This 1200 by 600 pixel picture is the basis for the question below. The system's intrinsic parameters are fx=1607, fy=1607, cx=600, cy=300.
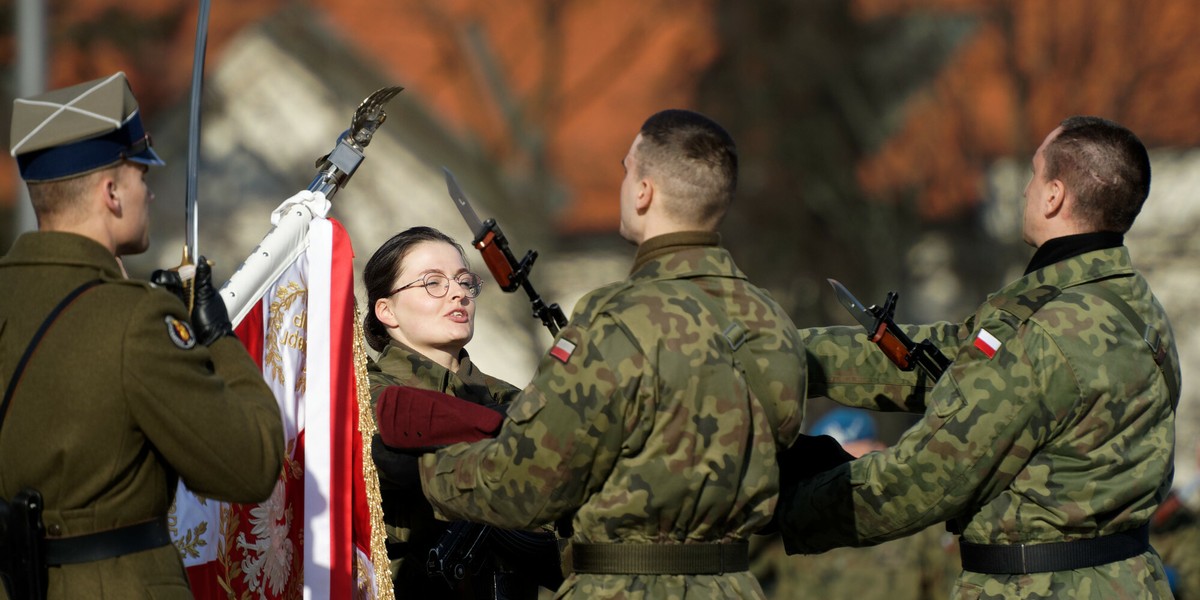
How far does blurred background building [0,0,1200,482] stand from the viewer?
61.6ft

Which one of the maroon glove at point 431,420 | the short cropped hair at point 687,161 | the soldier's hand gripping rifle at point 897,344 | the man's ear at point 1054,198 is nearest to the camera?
the short cropped hair at point 687,161

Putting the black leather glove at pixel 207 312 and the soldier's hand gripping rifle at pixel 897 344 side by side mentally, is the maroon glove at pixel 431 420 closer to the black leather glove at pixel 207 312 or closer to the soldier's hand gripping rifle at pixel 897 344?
the black leather glove at pixel 207 312

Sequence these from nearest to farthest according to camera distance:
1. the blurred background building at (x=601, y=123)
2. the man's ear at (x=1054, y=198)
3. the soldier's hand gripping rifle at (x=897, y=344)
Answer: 1. the man's ear at (x=1054, y=198)
2. the soldier's hand gripping rifle at (x=897, y=344)
3. the blurred background building at (x=601, y=123)

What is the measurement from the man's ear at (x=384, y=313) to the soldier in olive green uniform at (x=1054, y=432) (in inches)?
54.2

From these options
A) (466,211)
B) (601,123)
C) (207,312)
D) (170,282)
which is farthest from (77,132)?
(601,123)

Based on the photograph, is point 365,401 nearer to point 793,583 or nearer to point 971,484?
point 971,484

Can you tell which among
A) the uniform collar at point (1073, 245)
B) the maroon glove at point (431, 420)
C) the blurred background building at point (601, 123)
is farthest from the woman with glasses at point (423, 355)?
the blurred background building at point (601, 123)

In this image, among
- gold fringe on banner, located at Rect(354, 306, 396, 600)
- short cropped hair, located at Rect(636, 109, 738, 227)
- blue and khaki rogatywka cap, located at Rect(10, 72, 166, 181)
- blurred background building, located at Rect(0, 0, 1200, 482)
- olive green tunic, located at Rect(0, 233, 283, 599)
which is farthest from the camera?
blurred background building, located at Rect(0, 0, 1200, 482)

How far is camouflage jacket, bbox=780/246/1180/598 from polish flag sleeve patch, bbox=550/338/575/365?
3.38ft

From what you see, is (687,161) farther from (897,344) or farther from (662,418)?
(897,344)

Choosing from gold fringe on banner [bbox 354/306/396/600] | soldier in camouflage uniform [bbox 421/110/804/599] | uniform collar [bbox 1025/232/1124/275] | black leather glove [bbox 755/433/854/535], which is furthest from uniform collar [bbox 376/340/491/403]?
uniform collar [bbox 1025/232/1124/275]

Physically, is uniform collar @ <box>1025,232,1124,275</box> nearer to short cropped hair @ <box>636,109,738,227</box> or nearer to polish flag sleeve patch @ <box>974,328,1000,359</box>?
polish flag sleeve patch @ <box>974,328,1000,359</box>

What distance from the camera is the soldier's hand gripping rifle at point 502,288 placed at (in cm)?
455

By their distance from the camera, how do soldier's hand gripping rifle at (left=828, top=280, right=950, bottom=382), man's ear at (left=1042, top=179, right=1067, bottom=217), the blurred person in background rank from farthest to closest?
the blurred person in background, soldier's hand gripping rifle at (left=828, top=280, right=950, bottom=382), man's ear at (left=1042, top=179, right=1067, bottom=217)
